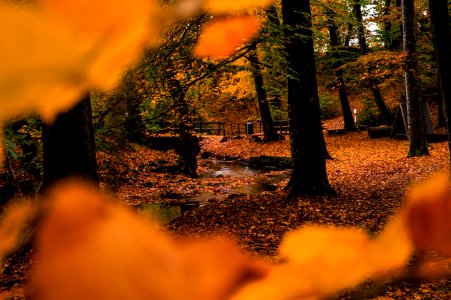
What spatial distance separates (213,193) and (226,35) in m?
3.95

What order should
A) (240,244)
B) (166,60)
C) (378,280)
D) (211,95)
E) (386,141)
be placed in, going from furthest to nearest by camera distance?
(386,141)
(211,95)
(166,60)
(240,244)
(378,280)

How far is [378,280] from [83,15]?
104 inches

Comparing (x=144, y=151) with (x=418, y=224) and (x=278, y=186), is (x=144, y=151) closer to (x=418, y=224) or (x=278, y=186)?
(x=278, y=186)

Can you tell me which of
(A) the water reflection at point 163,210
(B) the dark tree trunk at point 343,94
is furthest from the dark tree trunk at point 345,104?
(A) the water reflection at point 163,210

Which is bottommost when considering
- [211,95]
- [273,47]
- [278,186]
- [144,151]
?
[278,186]

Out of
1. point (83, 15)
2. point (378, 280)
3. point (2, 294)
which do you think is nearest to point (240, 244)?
point (378, 280)

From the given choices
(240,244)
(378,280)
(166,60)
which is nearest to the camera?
(378,280)

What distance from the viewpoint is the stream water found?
679 cm

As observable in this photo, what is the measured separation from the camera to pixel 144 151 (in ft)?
50.6

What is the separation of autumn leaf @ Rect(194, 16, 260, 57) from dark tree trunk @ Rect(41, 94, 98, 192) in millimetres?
2155

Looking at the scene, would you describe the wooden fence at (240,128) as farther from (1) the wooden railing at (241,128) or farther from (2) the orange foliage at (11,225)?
(2) the orange foliage at (11,225)

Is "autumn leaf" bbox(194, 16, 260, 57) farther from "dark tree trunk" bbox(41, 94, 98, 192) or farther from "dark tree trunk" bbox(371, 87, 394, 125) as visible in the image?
"dark tree trunk" bbox(371, 87, 394, 125)

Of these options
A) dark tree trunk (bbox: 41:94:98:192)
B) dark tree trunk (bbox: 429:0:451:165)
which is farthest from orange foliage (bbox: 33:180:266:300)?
dark tree trunk (bbox: 429:0:451:165)

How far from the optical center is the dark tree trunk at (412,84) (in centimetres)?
985
